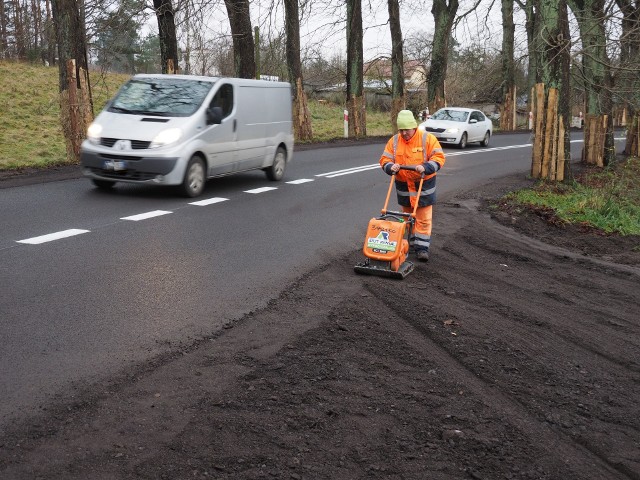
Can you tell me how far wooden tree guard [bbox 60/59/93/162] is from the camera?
17.0 metres

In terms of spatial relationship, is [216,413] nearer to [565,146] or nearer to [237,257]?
[237,257]

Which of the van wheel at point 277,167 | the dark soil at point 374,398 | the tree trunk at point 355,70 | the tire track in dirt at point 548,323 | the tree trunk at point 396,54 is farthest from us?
the tree trunk at point 396,54

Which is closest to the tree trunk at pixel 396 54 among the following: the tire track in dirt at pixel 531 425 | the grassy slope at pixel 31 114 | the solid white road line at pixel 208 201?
the grassy slope at pixel 31 114

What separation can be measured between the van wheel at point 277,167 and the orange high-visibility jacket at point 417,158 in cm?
685

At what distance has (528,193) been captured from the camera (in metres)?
15.0

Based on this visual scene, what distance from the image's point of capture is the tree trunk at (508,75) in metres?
43.5

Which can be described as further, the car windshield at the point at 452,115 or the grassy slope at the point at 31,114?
the car windshield at the point at 452,115

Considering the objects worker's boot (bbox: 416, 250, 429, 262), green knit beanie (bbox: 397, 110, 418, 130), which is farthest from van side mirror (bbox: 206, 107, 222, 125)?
worker's boot (bbox: 416, 250, 429, 262)

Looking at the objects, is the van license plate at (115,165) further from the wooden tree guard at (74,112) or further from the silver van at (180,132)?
the wooden tree guard at (74,112)

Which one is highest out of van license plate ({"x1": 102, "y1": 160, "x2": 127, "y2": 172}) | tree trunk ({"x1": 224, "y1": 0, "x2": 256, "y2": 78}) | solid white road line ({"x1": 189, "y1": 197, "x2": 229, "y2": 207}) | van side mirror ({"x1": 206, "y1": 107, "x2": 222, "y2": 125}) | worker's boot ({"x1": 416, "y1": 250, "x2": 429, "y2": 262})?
tree trunk ({"x1": 224, "y1": 0, "x2": 256, "y2": 78})

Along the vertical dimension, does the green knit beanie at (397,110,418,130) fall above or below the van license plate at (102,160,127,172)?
above

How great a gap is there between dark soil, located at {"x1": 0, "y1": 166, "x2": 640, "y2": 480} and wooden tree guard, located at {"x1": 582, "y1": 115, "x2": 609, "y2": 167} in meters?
16.0

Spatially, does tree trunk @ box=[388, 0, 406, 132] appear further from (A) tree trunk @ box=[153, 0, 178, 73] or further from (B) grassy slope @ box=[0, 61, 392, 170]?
(A) tree trunk @ box=[153, 0, 178, 73]

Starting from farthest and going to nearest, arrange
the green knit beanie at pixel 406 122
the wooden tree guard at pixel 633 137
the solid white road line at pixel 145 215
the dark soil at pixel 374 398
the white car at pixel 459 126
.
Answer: the white car at pixel 459 126 → the wooden tree guard at pixel 633 137 → the solid white road line at pixel 145 215 → the green knit beanie at pixel 406 122 → the dark soil at pixel 374 398
